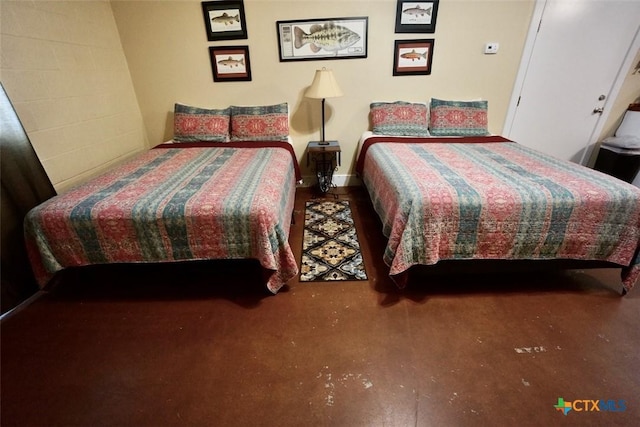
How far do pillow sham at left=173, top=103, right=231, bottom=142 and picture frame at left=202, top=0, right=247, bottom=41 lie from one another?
28.1 inches

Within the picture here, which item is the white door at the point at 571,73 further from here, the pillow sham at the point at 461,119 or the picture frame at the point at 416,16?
the picture frame at the point at 416,16

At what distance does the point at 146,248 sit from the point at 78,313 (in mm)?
579

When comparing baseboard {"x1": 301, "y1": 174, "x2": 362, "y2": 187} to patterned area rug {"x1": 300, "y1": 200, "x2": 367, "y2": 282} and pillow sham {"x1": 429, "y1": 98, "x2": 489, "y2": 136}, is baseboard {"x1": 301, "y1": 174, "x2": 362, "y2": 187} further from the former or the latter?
pillow sham {"x1": 429, "y1": 98, "x2": 489, "y2": 136}

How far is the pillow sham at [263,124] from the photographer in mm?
2781

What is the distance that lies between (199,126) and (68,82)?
972 millimetres

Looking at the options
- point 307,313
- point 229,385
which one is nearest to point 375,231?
point 307,313

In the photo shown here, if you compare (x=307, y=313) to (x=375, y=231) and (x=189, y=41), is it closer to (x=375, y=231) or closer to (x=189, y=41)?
(x=375, y=231)

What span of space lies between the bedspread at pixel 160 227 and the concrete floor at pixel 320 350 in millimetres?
147

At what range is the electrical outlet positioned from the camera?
8.83 ft

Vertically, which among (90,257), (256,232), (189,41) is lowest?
(90,257)

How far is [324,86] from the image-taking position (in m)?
2.54

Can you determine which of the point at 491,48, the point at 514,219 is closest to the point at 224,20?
the point at 491,48

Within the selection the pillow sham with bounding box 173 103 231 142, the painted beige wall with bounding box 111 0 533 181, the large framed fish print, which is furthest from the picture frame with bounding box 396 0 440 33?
the pillow sham with bounding box 173 103 231 142

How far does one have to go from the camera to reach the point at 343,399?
1.15m
